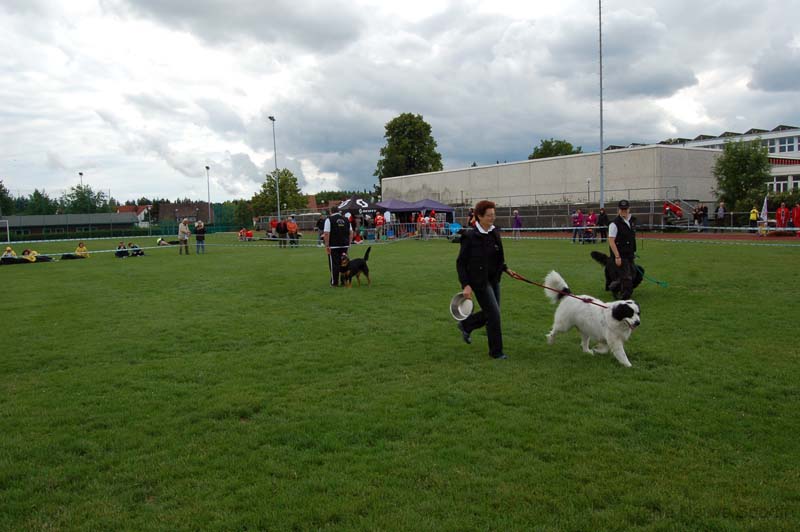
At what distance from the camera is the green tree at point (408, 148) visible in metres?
71.2

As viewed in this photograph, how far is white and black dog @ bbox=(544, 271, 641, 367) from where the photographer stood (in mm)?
6254

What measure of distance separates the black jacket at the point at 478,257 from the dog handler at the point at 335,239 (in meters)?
6.77

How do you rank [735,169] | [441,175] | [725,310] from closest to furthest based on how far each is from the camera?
[725,310]
[735,169]
[441,175]

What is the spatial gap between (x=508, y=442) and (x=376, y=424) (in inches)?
43.2

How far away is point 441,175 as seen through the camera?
5488 centimetres

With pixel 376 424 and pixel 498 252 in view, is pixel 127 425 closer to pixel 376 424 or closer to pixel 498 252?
pixel 376 424

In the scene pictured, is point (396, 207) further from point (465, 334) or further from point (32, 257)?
point (465, 334)

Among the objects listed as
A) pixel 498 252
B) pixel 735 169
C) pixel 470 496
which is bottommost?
pixel 470 496

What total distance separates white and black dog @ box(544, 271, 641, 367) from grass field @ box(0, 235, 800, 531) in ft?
0.74

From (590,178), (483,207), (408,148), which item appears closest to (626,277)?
(483,207)

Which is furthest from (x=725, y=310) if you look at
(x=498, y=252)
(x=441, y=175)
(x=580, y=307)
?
(x=441, y=175)

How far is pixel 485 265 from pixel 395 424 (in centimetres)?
253

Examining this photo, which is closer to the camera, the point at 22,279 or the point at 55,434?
the point at 55,434

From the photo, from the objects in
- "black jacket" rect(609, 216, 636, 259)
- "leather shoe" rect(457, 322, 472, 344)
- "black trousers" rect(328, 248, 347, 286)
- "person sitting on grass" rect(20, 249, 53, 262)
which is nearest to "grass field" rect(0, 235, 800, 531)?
"leather shoe" rect(457, 322, 472, 344)
